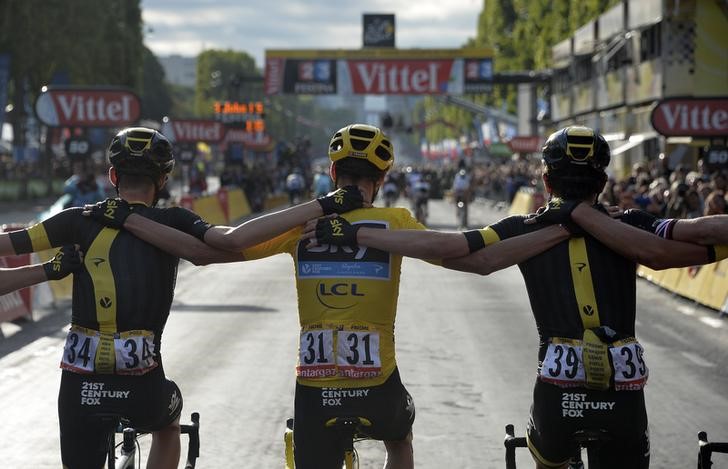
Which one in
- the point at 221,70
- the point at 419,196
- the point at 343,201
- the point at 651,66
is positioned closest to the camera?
the point at 343,201

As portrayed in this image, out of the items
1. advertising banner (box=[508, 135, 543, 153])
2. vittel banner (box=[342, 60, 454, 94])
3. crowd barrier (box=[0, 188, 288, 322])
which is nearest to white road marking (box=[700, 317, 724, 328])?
crowd barrier (box=[0, 188, 288, 322])

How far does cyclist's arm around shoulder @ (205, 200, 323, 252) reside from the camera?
5.58 m

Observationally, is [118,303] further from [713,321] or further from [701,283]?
[701,283]

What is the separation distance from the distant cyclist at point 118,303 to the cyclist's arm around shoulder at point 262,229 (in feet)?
0.25

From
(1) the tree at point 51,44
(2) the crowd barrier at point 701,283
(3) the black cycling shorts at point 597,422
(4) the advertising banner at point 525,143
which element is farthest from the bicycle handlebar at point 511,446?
(4) the advertising banner at point 525,143

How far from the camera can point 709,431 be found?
10.1 metres

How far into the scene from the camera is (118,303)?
5.55 m

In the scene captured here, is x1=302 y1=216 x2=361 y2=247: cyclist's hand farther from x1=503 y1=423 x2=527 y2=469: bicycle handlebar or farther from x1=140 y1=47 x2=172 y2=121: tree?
x1=140 y1=47 x2=172 y2=121: tree

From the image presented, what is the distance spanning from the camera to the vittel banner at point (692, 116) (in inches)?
1090

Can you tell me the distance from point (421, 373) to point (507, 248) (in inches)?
290

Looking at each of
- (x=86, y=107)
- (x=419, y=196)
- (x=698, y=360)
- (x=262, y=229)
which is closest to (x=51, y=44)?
(x=419, y=196)

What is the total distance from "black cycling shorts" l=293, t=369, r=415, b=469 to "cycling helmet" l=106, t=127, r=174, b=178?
1058 millimetres

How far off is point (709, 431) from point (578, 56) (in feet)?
192

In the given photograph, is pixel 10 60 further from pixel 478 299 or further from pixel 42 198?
pixel 478 299
